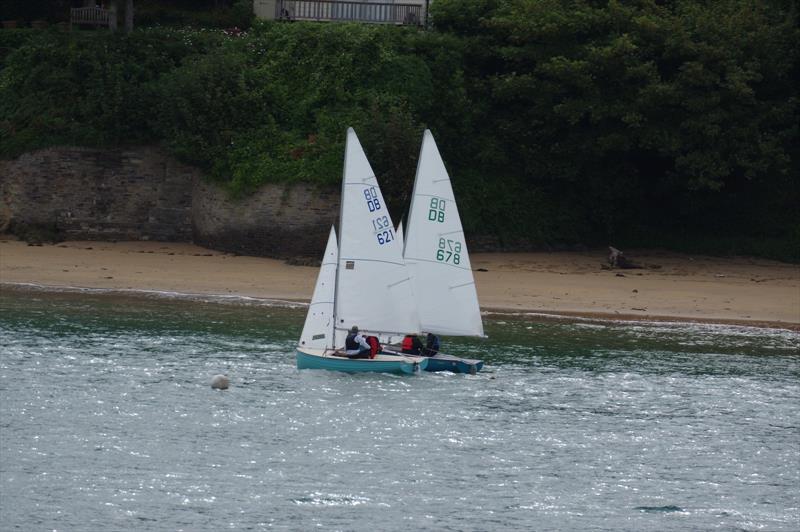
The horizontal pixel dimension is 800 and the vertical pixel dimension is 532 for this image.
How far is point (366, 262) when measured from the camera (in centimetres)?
3303

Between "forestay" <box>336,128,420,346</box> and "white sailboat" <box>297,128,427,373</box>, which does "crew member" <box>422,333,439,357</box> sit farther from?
"forestay" <box>336,128,420,346</box>

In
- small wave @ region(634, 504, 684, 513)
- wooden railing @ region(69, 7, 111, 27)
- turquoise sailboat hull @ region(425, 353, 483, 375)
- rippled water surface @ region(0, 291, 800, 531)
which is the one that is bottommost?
small wave @ region(634, 504, 684, 513)

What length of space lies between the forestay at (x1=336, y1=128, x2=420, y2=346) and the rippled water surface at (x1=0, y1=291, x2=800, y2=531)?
5.16 ft

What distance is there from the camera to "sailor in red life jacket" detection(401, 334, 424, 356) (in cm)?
3325

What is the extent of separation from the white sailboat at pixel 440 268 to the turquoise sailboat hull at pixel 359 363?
1606 mm

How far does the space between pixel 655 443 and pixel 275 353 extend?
1047 cm

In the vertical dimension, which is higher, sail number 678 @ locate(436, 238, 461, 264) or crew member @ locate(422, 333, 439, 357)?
sail number 678 @ locate(436, 238, 461, 264)

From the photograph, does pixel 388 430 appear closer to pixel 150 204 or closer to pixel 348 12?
pixel 150 204

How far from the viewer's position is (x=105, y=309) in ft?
128

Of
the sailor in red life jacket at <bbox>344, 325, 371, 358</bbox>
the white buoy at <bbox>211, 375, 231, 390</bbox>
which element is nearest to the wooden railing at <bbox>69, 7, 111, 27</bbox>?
the sailor in red life jacket at <bbox>344, 325, 371, 358</bbox>

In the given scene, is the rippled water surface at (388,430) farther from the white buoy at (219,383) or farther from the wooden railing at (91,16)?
the wooden railing at (91,16)

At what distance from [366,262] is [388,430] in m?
5.42

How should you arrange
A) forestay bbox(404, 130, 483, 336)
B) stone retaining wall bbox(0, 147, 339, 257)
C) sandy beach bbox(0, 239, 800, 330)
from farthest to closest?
1. stone retaining wall bbox(0, 147, 339, 257)
2. sandy beach bbox(0, 239, 800, 330)
3. forestay bbox(404, 130, 483, 336)

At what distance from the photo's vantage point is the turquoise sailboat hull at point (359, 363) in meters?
32.3
